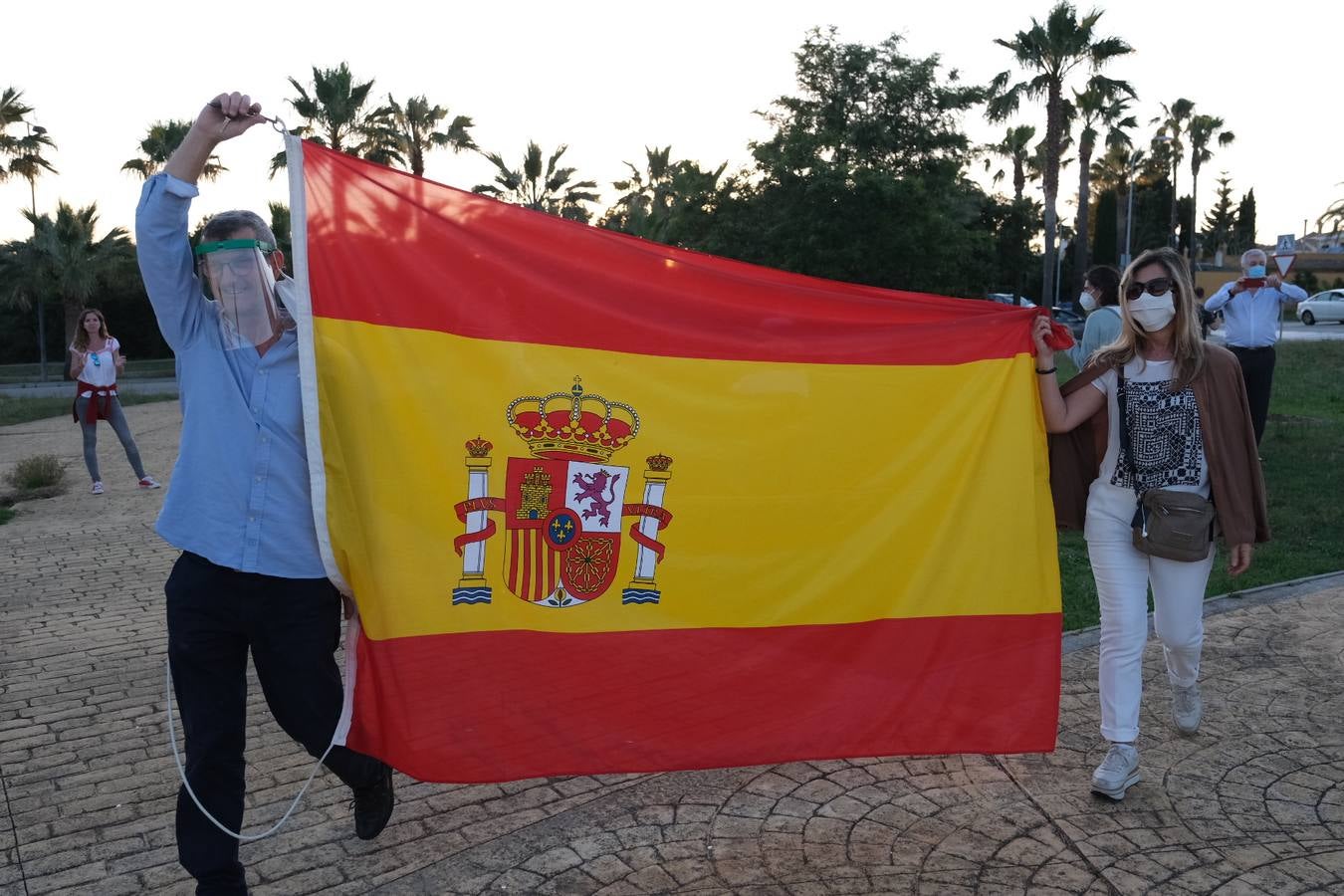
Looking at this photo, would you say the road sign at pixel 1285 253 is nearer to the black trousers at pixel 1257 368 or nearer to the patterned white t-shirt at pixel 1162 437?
the black trousers at pixel 1257 368

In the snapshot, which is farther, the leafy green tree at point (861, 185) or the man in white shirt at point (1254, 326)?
the leafy green tree at point (861, 185)

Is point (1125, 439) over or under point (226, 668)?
over

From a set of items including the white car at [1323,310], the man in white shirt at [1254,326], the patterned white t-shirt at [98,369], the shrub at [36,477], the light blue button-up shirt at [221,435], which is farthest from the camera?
the white car at [1323,310]

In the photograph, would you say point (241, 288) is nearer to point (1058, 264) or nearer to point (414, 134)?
point (414, 134)

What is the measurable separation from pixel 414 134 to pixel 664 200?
41.8 ft

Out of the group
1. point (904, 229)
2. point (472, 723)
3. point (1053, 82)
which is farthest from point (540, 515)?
point (1053, 82)

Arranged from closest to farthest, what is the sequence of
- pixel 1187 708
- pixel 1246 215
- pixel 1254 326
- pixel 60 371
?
1. pixel 1187 708
2. pixel 1254 326
3. pixel 60 371
4. pixel 1246 215

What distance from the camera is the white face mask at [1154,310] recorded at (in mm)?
4355

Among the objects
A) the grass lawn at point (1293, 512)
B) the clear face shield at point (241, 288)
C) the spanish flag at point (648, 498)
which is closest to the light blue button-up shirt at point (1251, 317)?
the grass lawn at point (1293, 512)

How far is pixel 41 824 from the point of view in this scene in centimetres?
432

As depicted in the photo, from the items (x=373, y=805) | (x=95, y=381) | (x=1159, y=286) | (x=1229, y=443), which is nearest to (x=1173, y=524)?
(x=1229, y=443)

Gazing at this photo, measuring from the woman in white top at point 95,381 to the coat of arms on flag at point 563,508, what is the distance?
973 cm

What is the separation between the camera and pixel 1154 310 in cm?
436

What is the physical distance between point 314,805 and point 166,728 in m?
1.33
